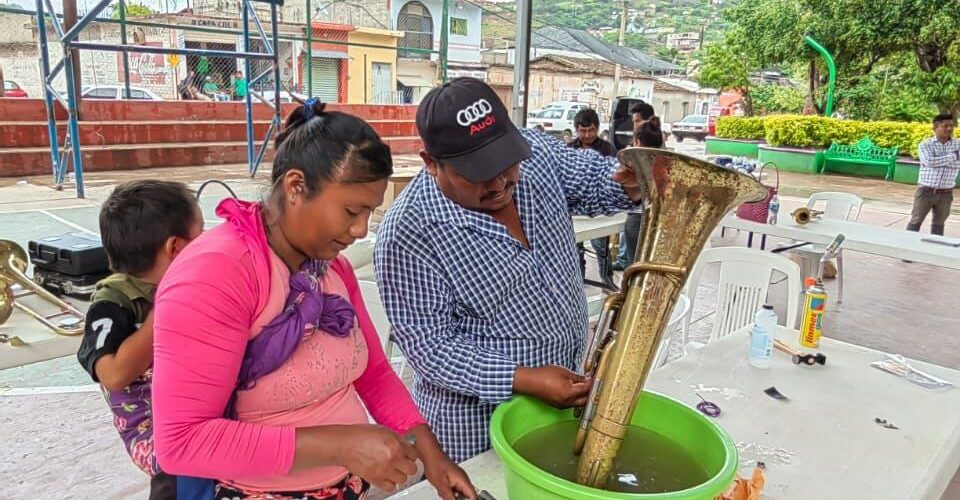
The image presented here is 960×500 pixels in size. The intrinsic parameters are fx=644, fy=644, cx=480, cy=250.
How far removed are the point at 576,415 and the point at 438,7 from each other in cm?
2548

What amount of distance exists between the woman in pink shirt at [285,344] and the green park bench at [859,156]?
17233 mm

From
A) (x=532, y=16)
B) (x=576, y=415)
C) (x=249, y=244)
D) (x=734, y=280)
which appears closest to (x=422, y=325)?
(x=576, y=415)

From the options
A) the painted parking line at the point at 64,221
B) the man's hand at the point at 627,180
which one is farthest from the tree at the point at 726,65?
the man's hand at the point at 627,180

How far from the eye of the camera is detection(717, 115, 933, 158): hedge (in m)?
15.2

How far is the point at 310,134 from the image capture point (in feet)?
3.59

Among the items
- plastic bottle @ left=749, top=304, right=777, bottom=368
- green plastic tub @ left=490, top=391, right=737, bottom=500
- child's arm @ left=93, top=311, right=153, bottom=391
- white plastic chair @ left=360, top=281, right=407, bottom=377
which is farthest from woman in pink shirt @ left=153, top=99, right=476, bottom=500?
white plastic chair @ left=360, top=281, right=407, bottom=377

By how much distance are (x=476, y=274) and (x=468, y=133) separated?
32cm

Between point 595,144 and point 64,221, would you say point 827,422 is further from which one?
point 64,221

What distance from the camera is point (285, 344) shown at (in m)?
1.04

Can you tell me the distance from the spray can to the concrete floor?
4.36ft

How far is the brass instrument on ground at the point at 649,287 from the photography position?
1.10 m

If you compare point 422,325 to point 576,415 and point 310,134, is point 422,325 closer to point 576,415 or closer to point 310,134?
point 576,415

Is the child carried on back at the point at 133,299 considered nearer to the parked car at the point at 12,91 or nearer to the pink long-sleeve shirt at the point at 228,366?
the pink long-sleeve shirt at the point at 228,366

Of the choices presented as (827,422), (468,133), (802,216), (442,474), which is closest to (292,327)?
(442,474)
